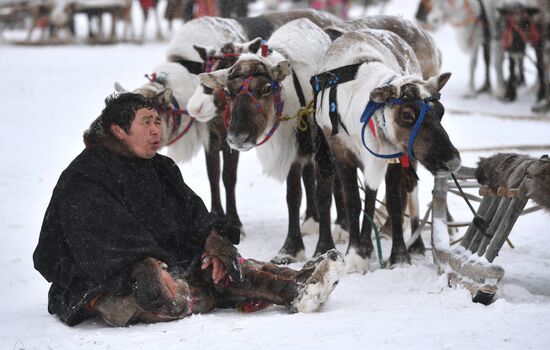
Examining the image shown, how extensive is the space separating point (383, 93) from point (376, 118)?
0.76 feet

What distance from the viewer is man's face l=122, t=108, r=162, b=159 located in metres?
4.36

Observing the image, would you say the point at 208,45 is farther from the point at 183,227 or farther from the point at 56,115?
the point at 56,115

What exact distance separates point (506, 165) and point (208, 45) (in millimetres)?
3063

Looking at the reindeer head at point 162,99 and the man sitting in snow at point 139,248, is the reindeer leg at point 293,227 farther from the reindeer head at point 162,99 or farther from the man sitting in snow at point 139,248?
the man sitting in snow at point 139,248

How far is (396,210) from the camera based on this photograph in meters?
5.68

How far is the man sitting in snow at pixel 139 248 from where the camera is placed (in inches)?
160

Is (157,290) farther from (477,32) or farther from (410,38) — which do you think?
(477,32)

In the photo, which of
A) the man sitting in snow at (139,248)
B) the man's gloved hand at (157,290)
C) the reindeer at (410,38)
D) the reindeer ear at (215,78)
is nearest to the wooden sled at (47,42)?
the reindeer at (410,38)

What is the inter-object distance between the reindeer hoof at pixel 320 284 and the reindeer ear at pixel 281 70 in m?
1.89

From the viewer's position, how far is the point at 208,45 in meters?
7.14

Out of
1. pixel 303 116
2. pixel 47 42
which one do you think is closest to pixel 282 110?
pixel 303 116

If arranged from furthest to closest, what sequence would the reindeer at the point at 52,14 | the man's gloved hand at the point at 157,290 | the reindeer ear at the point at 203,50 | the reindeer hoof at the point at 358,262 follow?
the reindeer at the point at 52,14 → the reindeer ear at the point at 203,50 → the reindeer hoof at the point at 358,262 → the man's gloved hand at the point at 157,290

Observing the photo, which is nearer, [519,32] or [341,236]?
[341,236]

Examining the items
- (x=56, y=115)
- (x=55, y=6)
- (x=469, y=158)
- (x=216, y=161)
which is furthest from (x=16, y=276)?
(x=55, y=6)
